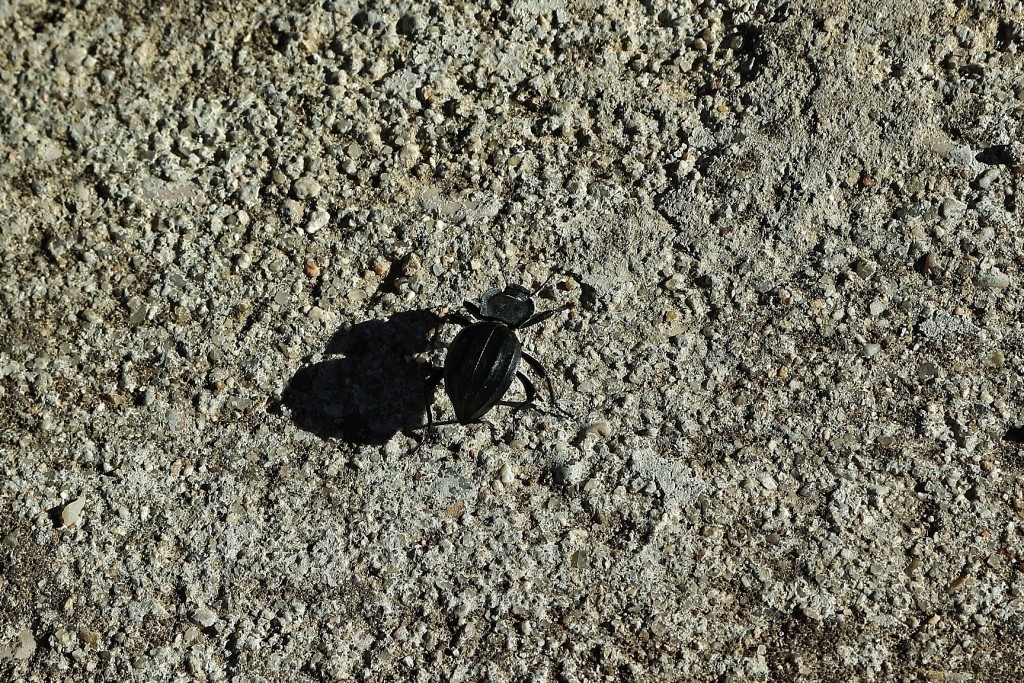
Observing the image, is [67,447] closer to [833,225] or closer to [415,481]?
[415,481]

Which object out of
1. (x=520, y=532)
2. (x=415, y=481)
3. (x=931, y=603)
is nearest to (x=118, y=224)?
(x=415, y=481)

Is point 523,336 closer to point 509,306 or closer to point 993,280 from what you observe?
point 509,306

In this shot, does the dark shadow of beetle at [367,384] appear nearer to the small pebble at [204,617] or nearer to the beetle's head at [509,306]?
the beetle's head at [509,306]

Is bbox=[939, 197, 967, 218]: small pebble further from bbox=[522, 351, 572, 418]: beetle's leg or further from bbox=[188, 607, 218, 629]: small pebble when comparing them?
bbox=[188, 607, 218, 629]: small pebble

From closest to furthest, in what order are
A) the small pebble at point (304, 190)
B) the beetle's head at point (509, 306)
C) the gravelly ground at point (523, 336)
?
the gravelly ground at point (523, 336) → the beetle's head at point (509, 306) → the small pebble at point (304, 190)

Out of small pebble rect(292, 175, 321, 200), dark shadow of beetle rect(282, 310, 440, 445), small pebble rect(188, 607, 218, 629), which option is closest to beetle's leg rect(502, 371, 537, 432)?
dark shadow of beetle rect(282, 310, 440, 445)

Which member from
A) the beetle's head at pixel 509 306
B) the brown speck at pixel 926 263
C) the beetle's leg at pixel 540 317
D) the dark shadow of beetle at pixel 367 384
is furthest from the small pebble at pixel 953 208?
the dark shadow of beetle at pixel 367 384

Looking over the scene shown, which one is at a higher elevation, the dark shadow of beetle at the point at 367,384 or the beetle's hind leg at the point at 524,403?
the beetle's hind leg at the point at 524,403
